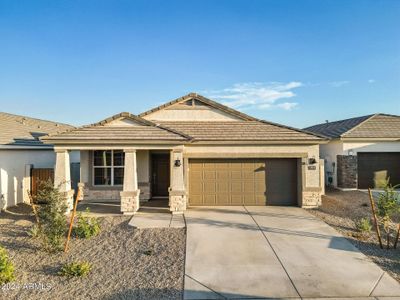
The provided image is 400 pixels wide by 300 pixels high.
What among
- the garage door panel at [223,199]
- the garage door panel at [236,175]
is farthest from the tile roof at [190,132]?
the garage door panel at [223,199]

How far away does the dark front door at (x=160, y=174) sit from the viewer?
46.7 ft

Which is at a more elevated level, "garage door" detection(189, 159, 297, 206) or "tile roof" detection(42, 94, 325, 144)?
"tile roof" detection(42, 94, 325, 144)

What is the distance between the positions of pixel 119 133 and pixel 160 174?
3931 millimetres

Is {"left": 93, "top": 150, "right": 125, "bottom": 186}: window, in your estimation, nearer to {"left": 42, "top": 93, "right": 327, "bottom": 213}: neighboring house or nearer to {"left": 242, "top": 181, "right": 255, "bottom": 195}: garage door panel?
{"left": 42, "top": 93, "right": 327, "bottom": 213}: neighboring house

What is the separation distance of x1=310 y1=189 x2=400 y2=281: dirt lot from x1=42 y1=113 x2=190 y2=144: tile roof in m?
6.44

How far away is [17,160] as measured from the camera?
Result: 13234 millimetres

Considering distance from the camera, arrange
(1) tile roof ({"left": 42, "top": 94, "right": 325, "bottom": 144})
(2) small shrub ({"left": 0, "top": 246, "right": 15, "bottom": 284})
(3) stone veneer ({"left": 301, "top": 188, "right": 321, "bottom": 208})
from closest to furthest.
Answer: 1. (2) small shrub ({"left": 0, "top": 246, "right": 15, "bottom": 284})
2. (1) tile roof ({"left": 42, "top": 94, "right": 325, "bottom": 144})
3. (3) stone veneer ({"left": 301, "top": 188, "right": 321, "bottom": 208})

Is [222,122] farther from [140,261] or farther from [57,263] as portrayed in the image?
[57,263]

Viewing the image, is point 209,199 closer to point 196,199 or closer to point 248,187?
point 196,199

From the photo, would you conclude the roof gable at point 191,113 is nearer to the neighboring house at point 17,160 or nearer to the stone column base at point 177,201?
the stone column base at point 177,201

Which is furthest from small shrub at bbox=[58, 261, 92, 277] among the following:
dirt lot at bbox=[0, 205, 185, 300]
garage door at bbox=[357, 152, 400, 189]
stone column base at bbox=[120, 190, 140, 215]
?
garage door at bbox=[357, 152, 400, 189]

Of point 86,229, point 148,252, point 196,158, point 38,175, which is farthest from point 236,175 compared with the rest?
point 38,175

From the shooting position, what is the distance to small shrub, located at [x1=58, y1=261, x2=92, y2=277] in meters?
6.20

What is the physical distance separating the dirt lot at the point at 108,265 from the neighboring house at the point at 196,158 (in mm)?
2611
